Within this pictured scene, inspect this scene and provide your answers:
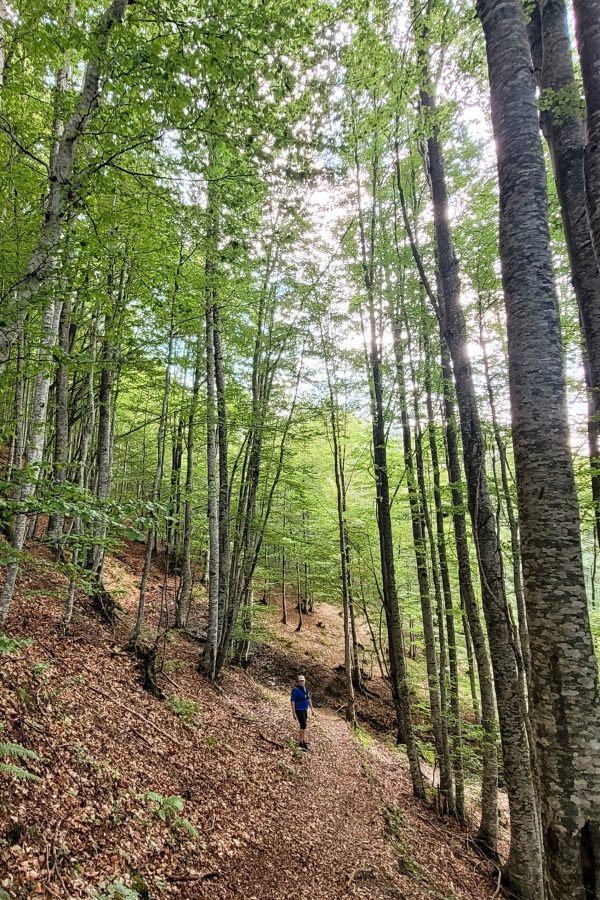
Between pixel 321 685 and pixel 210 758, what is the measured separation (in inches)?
391

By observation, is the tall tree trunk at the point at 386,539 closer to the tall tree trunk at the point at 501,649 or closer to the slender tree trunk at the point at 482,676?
the slender tree trunk at the point at 482,676

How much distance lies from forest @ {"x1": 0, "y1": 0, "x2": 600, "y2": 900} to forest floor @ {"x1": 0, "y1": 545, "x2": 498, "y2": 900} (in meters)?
0.12

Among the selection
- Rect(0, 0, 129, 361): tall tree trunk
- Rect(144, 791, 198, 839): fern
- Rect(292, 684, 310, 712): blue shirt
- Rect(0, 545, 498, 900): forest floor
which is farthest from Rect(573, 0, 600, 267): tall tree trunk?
Rect(292, 684, 310, 712): blue shirt

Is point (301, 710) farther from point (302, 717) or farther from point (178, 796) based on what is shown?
point (178, 796)

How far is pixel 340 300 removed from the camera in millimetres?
11656

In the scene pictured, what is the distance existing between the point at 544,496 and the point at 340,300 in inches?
389

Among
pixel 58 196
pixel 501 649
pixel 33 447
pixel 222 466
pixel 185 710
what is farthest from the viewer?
pixel 222 466

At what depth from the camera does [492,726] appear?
24.9 feet

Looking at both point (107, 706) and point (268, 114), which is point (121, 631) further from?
point (268, 114)

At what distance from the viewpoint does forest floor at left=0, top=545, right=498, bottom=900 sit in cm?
372

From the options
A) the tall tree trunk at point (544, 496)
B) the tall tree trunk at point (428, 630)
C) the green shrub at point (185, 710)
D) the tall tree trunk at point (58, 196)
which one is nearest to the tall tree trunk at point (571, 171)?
the tall tree trunk at point (544, 496)

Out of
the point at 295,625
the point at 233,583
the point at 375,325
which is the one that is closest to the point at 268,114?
the point at 375,325

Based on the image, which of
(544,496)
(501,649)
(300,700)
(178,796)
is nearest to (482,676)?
(501,649)

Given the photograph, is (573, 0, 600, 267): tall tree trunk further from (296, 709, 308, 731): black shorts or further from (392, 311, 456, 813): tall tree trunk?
(296, 709, 308, 731): black shorts
